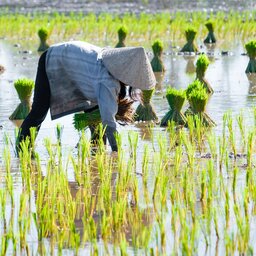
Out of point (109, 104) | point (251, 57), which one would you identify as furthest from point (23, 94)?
point (251, 57)

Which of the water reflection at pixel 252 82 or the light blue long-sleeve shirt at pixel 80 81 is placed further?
the water reflection at pixel 252 82

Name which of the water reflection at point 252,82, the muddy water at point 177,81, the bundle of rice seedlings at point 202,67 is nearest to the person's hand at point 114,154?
the muddy water at point 177,81

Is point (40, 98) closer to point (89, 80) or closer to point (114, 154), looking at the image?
point (89, 80)

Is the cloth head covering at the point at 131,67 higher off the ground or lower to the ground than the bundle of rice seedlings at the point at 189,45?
lower

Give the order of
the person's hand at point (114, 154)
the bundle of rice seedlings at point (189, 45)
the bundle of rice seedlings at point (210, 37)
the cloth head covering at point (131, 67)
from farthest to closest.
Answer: the bundle of rice seedlings at point (210, 37), the bundle of rice seedlings at point (189, 45), the person's hand at point (114, 154), the cloth head covering at point (131, 67)

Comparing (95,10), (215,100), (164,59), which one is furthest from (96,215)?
(95,10)

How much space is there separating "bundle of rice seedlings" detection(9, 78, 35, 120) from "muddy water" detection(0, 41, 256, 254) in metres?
0.13

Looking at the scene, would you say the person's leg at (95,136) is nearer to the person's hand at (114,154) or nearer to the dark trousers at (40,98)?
the person's hand at (114,154)

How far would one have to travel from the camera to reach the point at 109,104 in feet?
24.0

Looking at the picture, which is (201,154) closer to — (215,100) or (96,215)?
(96,215)

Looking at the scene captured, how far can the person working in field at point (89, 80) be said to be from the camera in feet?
24.1

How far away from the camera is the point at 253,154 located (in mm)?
7973

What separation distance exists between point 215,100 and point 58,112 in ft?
11.8

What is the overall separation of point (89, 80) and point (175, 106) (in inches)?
78.8
